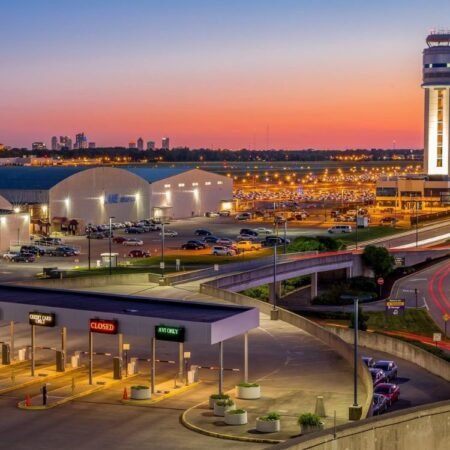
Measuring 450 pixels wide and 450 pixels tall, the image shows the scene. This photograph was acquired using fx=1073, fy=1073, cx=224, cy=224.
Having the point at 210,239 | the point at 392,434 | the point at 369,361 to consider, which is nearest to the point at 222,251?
the point at 210,239

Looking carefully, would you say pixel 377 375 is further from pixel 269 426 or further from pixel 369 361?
pixel 269 426

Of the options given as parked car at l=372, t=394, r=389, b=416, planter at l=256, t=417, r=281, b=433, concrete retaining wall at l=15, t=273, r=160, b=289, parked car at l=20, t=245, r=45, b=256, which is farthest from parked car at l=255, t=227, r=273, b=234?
planter at l=256, t=417, r=281, b=433

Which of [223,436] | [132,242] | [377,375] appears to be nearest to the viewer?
[223,436]

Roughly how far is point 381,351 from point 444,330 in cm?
1648

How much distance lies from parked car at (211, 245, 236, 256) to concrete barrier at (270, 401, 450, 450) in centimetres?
6212

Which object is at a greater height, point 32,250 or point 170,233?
point 32,250

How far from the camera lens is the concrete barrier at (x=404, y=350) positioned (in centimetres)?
4134

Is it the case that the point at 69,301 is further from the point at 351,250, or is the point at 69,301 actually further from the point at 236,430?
the point at 351,250

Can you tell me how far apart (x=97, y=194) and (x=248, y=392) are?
8345 centimetres

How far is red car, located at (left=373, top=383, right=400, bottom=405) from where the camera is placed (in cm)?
3671

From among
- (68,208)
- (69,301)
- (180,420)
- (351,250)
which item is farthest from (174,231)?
(180,420)

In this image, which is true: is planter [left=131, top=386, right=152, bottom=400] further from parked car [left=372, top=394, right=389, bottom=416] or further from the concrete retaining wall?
the concrete retaining wall

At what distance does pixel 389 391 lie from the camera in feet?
121

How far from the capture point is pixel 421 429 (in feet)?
88.9
